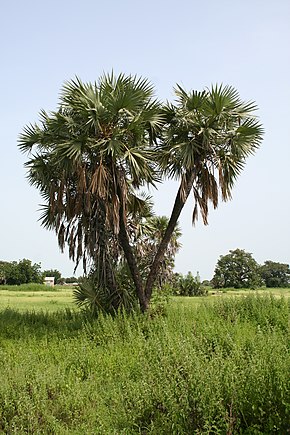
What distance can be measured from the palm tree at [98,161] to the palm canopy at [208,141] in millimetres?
691

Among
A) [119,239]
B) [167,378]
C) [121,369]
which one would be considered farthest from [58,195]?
[167,378]

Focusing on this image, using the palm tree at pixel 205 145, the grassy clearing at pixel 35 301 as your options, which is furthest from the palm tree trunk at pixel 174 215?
the grassy clearing at pixel 35 301

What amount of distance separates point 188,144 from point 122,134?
1929mm

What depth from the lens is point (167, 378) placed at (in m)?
6.03

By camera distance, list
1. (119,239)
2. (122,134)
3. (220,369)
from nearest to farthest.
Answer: (220,369)
(122,134)
(119,239)

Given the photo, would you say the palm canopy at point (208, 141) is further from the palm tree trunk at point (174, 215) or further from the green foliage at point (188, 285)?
the green foliage at point (188, 285)

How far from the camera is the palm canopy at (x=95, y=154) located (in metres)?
13.9

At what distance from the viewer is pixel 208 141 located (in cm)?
1438

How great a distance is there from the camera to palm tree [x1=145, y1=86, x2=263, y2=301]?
14.6m

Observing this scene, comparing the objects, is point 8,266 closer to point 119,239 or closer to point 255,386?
point 119,239

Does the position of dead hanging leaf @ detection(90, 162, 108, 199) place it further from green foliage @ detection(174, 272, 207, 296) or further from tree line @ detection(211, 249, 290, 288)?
tree line @ detection(211, 249, 290, 288)

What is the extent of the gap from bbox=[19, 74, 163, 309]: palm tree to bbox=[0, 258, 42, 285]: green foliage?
7806cm

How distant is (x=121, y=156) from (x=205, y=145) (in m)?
2.48

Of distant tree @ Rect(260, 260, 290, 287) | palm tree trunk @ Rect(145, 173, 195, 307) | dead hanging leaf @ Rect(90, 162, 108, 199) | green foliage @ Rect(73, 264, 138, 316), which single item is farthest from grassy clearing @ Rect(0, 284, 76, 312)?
distant tree @ Rect(260, 260, 290, 287)
